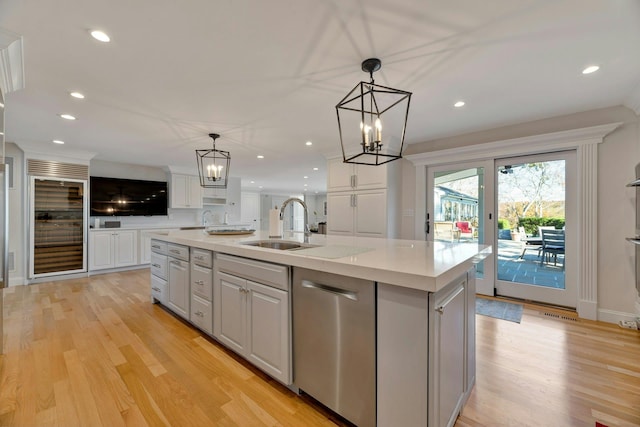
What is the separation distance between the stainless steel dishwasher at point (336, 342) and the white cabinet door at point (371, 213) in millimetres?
2657

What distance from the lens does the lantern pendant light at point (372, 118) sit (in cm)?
169

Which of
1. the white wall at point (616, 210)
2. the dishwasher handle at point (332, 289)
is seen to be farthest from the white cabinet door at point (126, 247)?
the white wall at point (616, 210)

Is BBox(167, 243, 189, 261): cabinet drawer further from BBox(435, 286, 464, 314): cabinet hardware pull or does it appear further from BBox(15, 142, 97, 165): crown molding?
BBox(15, 142, 97, 165): crown molding

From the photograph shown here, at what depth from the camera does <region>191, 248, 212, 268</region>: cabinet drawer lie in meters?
2.33

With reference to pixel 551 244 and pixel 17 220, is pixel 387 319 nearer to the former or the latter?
pixel 551 244

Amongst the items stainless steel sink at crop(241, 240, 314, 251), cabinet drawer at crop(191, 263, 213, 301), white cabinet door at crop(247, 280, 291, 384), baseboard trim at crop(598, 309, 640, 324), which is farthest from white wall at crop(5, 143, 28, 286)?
baseboard trim at crop(598, 309, 640, 324)

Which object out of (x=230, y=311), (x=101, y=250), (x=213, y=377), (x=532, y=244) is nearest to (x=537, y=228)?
(x=532, y=244)

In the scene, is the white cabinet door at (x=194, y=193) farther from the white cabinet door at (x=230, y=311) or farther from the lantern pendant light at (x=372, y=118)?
the white cabinet door at (x=230, y=311)

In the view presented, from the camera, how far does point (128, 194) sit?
18.3 feet

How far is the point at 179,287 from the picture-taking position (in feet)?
9.04

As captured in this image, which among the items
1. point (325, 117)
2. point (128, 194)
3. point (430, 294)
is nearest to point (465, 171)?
point (325, 117)

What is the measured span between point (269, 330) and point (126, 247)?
5092 millimetres

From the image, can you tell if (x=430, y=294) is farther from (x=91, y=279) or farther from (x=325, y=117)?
(x=91, y=279)

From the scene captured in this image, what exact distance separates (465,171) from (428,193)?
1.96 feet
